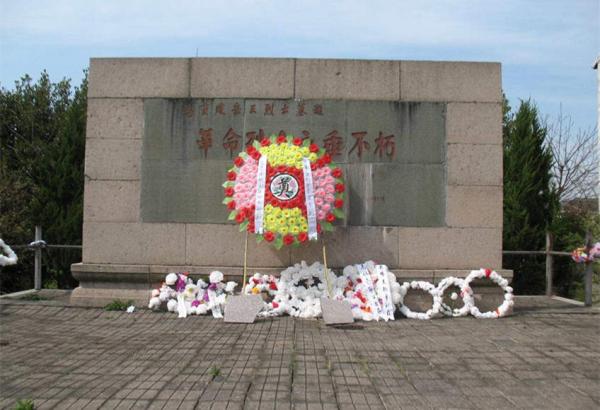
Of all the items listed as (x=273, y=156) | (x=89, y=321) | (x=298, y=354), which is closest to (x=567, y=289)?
(x=273, y=156)

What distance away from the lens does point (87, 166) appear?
685 centimetres

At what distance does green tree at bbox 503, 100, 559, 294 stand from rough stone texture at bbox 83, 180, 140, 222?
7471 millimetres

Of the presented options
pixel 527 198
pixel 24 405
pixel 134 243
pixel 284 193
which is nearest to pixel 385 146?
pixel 284 193

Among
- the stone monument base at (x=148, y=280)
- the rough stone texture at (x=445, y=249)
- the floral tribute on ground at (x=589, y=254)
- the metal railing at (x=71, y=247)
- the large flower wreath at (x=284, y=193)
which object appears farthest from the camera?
the metal railing at (x=71, y=247)

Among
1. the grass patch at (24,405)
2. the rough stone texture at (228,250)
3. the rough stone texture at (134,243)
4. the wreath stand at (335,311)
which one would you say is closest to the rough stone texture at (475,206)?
the wreath stand at (335,311)

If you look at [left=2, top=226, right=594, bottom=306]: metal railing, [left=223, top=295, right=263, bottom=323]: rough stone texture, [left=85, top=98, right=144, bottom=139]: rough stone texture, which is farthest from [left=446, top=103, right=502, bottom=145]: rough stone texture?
[left=85, top=98, right=144, bottom=139]: rough stone texture

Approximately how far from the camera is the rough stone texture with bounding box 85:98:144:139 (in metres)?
6.86

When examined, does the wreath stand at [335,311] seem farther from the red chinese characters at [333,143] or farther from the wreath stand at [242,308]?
the red chinese characters at [333,143]

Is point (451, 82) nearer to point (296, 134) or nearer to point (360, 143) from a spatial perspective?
point (360, 143)

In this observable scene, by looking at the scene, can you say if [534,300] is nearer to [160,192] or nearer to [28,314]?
[160,192]

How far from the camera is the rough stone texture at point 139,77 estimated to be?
6.86 metres

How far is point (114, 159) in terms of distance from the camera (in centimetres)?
684

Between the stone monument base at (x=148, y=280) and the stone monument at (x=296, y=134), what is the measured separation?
2 centimetres

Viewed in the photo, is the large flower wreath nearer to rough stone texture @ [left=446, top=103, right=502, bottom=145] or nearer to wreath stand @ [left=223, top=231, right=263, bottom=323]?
wreath stand @ [left=223, top=231, right=263, bottom=323]
